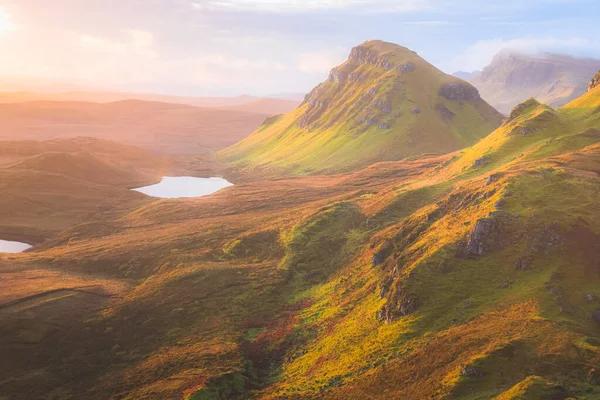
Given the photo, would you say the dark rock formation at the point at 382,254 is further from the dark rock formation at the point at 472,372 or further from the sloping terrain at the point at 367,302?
the dark rock formation at the point at 472,372

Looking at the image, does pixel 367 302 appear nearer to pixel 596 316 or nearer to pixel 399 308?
pixel 399 308

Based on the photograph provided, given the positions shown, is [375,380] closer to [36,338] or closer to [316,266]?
[316,266]

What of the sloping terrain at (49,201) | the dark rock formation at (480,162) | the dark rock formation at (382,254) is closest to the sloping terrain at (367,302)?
the dark rock formation at (382,254)

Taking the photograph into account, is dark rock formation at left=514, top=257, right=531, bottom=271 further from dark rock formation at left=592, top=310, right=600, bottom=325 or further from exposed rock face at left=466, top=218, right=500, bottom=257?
dark rock formation at left=592, top=310, right=600, bottom=325

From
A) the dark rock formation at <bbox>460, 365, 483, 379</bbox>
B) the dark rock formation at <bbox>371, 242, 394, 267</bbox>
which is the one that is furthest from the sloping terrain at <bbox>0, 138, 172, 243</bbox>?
the dark rock formation at <bbox>460, 365, 483, 379</bbox>

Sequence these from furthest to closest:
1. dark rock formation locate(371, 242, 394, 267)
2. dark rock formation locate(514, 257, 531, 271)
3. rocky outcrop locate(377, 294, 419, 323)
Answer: dark rock formation locate(371, 242, 394, 267), rocky outcrop locate(377, 294, 419, 323), dark rock formation locate(514, 257, 531, 271)

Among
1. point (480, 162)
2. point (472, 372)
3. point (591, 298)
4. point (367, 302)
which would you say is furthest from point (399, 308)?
point (480, 162)
